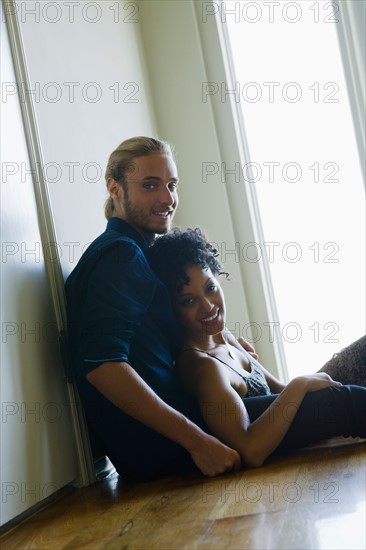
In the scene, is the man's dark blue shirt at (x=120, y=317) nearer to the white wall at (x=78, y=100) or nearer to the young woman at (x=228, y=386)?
the young woman at (x=228, y=386)

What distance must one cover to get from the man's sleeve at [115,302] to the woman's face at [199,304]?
0.52 ft

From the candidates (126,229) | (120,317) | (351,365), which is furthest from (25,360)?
(351,365)

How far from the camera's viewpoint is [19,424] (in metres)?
1.96

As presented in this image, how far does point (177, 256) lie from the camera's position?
2.34 metres

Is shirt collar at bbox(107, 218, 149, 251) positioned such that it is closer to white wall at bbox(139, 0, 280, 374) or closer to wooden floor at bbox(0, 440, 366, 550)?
wooden floor at bbox(0, 440, 366, 550)

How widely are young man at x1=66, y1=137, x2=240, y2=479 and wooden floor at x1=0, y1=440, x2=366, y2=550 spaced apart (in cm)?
8

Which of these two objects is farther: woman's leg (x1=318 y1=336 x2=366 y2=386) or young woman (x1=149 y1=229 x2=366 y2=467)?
woman's leg (x1=318 y1=336 x2=366 y2=386)

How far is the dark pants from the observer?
7.00 feet

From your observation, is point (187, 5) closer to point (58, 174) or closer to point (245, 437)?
point (58, 174)

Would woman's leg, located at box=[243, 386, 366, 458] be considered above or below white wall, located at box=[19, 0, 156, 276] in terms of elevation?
below

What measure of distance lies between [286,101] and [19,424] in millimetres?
2244

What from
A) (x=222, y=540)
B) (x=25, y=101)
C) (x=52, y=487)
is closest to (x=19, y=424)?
(x=52, y=487)

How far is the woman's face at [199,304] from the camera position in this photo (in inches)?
91.8

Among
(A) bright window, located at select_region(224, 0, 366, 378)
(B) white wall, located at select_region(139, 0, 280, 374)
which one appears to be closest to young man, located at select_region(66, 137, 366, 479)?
(B) white wall, located at select_region(139, 0, 280, 374)
